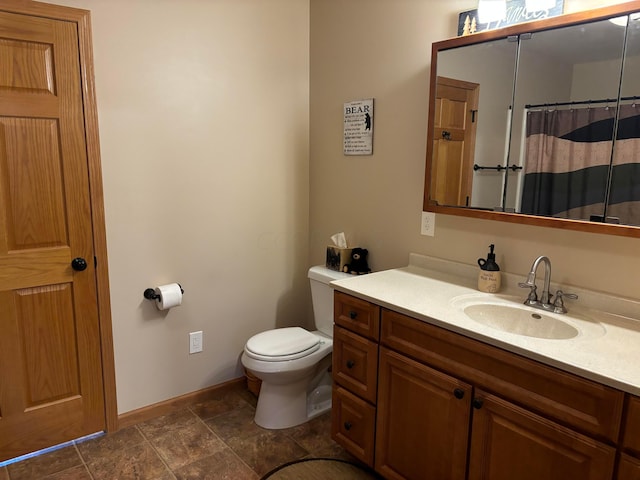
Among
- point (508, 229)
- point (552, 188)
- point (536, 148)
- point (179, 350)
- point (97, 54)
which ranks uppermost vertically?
point (97, 54)

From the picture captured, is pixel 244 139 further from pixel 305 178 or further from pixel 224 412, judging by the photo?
pixel 224 412

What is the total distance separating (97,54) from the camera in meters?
2.08

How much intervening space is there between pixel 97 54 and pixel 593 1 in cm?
203

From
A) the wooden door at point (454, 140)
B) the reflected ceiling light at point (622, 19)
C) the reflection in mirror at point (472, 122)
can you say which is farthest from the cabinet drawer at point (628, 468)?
the reflected ceiling light at point (622, 19)

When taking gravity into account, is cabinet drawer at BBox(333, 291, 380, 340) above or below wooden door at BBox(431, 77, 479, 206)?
below

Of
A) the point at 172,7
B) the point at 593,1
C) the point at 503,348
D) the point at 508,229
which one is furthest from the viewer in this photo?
the point at 172,7

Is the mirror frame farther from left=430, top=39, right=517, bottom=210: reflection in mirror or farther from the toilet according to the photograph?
the toilet

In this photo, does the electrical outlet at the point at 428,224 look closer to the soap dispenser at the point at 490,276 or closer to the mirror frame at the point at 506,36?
the mirror frame at the point at 506,36

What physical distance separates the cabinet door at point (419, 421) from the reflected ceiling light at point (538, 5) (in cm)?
139

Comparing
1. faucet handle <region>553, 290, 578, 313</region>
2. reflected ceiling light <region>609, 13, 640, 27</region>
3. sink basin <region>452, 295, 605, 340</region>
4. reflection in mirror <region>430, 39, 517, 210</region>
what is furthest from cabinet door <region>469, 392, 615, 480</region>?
reflected ceiling light <region>609, 13, 640, 27</region>

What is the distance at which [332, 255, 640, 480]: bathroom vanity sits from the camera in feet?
4.00

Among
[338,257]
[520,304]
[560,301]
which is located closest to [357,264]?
[338,257]

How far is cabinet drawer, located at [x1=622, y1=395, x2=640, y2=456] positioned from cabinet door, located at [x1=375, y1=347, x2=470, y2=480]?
0.45 m

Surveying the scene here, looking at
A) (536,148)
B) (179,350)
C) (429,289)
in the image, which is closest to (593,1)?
(536,148)
